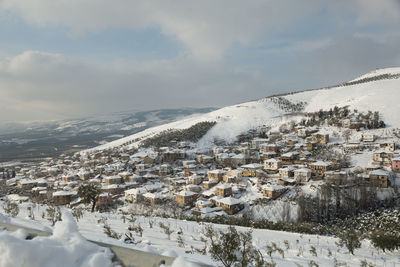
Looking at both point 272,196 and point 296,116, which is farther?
point 296,116

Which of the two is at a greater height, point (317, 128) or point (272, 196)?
point (317, 128)

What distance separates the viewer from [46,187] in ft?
165

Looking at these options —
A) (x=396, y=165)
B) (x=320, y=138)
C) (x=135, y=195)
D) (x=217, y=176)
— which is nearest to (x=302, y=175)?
(x=396, y=165)

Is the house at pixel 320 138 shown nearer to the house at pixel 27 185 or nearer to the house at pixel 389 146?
the house at pixel 389 146

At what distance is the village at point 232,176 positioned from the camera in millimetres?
34156

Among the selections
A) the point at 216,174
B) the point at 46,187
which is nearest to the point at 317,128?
the point at 216,174

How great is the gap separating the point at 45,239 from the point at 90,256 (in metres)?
0.72

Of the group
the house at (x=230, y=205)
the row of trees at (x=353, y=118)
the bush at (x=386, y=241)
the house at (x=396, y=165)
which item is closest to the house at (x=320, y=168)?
the house at (x=396, y=165)

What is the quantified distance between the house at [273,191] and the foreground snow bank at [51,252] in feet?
107

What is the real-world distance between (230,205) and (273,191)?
704 cm

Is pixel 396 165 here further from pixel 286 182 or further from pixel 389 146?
pixel 286 182

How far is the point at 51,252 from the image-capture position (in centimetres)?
310

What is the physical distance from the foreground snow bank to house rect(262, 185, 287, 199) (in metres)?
32.7

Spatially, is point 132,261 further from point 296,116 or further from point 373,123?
point 296,116
